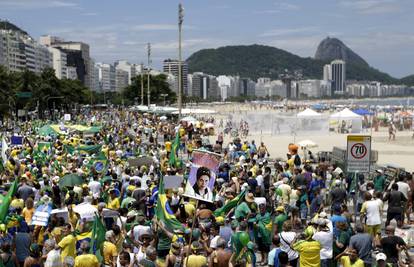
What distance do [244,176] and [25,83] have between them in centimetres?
7103

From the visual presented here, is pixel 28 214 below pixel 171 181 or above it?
below

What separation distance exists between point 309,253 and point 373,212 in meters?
3.48

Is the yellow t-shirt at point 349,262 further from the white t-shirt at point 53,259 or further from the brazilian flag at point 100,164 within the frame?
the brazilian flag at point 100,164

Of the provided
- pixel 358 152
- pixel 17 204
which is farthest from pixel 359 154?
pixel 17 204

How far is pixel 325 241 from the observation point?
880cm

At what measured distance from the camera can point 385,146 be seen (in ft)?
134

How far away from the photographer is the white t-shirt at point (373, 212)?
431 inches

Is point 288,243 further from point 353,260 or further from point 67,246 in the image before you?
point 67,246

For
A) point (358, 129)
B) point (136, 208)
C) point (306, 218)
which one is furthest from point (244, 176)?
point (358, 129)

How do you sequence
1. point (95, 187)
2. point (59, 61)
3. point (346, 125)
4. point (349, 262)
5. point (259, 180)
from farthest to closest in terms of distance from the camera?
1. point (59, 61)
2. point (346, 125)
3. point (259, 180)
4. point (95, 187)
5. point (349, 262)

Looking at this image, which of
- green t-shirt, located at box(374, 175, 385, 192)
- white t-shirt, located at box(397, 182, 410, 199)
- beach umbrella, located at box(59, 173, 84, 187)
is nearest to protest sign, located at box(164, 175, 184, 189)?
beach umbrella, located at box(59, 173, 84, 187)

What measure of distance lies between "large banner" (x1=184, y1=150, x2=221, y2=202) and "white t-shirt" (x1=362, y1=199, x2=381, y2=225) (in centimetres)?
434

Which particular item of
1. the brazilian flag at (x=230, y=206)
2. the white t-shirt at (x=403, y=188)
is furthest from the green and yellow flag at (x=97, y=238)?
the white t-shirt at (x=403, y=188)

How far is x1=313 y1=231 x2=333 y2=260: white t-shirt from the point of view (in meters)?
8.79
